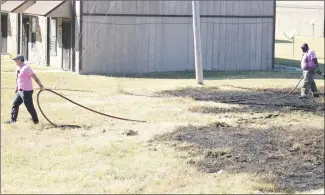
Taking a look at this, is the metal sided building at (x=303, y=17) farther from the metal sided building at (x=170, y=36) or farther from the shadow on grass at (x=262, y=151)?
the shadow on grass at (x=262, y=151)

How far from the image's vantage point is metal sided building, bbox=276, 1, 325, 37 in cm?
2123

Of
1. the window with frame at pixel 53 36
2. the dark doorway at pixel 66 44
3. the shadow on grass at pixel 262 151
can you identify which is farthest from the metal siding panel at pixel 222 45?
the shadow on grass at pixel 262 151

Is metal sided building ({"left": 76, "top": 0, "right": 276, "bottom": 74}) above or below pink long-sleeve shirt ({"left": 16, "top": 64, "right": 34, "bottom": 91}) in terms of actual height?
above

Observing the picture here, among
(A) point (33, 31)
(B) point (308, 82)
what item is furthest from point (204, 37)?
(B) point (308, 82)

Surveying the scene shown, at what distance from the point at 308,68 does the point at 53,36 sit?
13266 millimetres

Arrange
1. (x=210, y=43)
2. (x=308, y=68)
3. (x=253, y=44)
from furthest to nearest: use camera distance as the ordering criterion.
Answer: (x=253, y=44) → (x=210, y=43) → (x=308, y=68)

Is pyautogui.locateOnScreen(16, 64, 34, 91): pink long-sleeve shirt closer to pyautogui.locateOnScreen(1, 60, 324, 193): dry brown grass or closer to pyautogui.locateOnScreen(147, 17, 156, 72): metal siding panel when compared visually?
pyautogui.locateOnScreen(1, 60, 324, 193): dry brown grass

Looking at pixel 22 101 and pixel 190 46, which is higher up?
pixel 190 46

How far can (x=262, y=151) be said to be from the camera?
37.5ft

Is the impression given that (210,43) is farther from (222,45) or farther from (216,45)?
(222,45)

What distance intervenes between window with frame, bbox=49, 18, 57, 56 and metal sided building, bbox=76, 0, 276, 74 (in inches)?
100

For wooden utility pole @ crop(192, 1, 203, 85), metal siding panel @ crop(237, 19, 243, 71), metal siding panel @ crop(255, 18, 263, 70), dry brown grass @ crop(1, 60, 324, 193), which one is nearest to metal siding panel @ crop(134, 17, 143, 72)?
metal siding panel @ crop(237, 19, 243, 71)

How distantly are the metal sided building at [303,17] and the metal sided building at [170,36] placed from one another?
1.66 meters

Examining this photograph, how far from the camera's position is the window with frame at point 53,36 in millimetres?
27812
